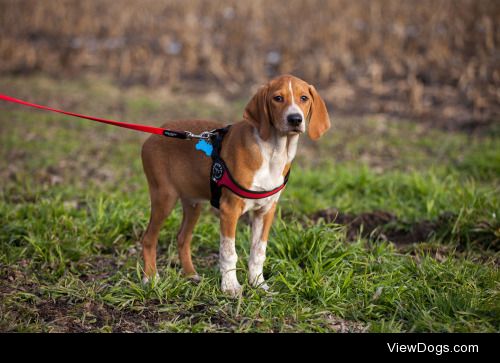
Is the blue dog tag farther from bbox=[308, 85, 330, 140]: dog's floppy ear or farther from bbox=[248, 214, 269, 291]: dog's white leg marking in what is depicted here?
bbox=[308, 85, 330, 140]: dog's floppy ear

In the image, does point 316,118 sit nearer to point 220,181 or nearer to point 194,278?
point 220,181

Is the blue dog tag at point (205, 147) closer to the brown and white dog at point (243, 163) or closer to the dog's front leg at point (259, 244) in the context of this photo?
the brown and white dog at point (243, 163)

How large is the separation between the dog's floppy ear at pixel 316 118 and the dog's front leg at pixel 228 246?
76 centimetres

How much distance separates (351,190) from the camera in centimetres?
644

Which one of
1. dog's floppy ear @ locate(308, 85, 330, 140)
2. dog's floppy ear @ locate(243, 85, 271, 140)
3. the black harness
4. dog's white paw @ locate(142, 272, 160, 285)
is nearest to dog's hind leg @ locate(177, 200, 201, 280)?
dog's white paw @ locate(142, 272, 160, 285)

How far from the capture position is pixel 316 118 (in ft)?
12.6

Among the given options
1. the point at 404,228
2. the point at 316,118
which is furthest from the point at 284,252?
the point at 404,228

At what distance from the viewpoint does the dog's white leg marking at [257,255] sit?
411 cm

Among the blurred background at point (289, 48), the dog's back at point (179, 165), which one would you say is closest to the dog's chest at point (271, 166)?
the dog's back at point (179, 165)

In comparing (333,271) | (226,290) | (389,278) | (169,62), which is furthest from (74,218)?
(169,62)

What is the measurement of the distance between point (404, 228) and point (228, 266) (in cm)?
226
